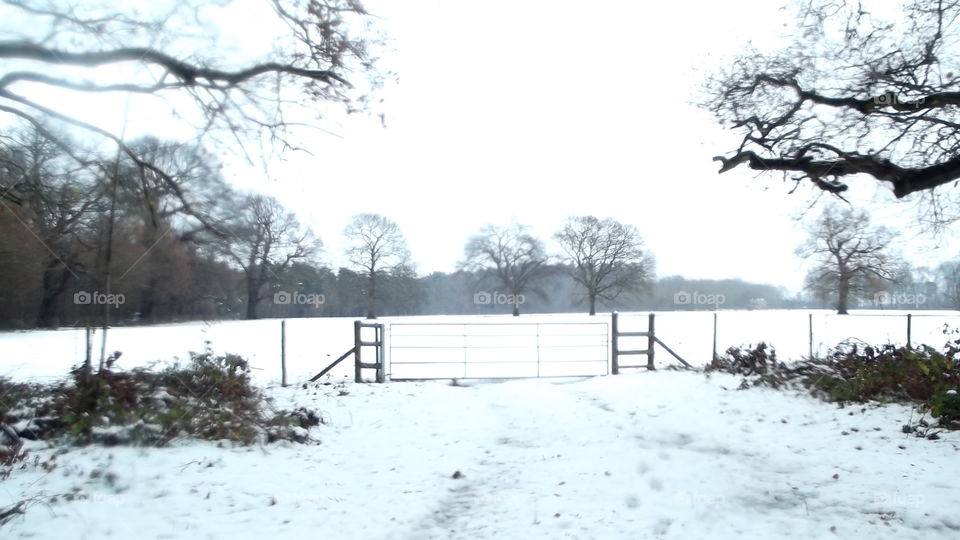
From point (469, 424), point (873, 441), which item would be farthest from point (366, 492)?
point (873, 441)

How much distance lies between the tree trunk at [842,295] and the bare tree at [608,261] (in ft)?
33.2

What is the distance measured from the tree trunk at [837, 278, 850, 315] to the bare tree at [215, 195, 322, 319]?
1529cm

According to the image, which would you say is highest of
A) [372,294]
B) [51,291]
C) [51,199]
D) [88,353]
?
[51,199]

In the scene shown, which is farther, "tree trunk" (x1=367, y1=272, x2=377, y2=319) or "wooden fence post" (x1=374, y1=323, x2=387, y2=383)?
"tree trunk" (x1=367, y1=272, x2=377, y2=319)

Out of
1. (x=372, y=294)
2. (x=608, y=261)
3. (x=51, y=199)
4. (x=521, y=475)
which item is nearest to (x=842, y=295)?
(x=608, y=261)

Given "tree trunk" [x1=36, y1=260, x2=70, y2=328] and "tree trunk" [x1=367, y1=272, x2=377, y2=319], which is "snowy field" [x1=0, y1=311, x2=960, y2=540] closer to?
"tree trunk" [x1=36, y1=260, x2=70, y2=328]

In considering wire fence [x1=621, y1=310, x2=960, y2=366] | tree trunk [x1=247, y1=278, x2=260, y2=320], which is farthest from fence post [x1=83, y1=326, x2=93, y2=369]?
wire fence [x1=621, y1=310, x2=960, y2=366]

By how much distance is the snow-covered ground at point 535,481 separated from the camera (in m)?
4.46

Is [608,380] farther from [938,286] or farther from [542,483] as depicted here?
[938,286]

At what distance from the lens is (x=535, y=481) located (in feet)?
19.2

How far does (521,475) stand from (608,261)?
2662cm

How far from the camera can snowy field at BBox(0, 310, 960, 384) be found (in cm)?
1023

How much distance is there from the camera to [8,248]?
8.72 metres

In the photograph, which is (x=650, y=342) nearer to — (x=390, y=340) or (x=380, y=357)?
(x=390, y=340)
